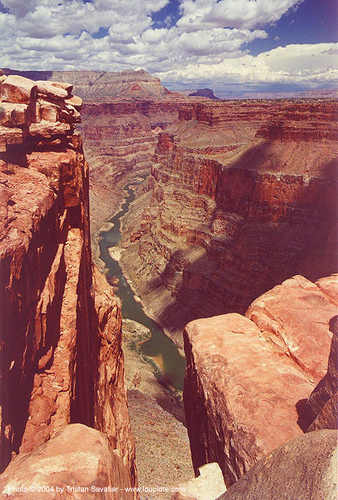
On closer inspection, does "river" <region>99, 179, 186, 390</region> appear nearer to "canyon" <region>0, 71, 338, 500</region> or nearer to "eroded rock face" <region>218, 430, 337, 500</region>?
"canyon" <region>0, 71, 338, 500</region>

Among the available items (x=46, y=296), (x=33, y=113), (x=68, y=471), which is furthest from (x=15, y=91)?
(x=68, y=471)

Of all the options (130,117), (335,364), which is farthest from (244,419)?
(130,117)

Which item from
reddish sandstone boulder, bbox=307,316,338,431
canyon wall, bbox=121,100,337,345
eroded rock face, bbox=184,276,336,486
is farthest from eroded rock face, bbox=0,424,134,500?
canyon wall, bbox=121,100,337,345

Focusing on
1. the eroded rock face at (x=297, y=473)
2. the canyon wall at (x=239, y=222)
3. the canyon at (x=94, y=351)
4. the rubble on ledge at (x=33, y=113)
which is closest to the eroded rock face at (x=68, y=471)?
the canyon at (x=94, y=351)

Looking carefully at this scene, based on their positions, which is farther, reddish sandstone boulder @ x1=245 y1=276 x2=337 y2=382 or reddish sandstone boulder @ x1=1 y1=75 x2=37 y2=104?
reddish sandstone boulder @ x1=1 y1=75 x2=37 y2=104

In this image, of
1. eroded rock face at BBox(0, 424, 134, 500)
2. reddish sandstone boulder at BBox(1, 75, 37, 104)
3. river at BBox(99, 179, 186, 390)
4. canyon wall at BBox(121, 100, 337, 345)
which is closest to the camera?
eroded rock face at BBox(0, 424, 134, 500)
